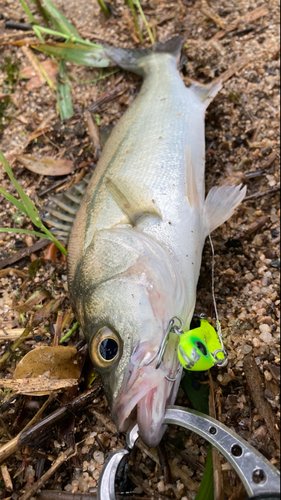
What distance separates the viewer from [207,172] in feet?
10.9

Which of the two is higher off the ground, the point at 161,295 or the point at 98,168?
the point at 98,168

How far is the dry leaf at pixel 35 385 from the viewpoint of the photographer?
2.41m

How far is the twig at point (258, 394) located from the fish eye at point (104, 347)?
0.92 meters

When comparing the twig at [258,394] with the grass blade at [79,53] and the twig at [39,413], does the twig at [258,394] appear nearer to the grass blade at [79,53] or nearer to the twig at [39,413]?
the twig at [39,413]

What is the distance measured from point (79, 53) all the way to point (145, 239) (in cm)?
302

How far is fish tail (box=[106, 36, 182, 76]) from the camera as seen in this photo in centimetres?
380

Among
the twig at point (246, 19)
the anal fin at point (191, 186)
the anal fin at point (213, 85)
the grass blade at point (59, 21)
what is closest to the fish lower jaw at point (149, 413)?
the anal fin at point (191, 186)

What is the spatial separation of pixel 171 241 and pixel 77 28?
3.62 metres

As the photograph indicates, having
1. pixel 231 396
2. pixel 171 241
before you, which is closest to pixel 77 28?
pixel 171 241

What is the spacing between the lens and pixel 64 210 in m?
3.21

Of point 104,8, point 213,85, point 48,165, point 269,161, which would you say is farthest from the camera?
point 104,8

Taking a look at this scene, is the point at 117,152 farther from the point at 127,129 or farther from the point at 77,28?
the point at 77,28

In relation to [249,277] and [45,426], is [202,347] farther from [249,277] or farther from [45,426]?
[45,426]

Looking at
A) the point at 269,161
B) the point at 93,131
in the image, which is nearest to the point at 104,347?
the point at 269,161
